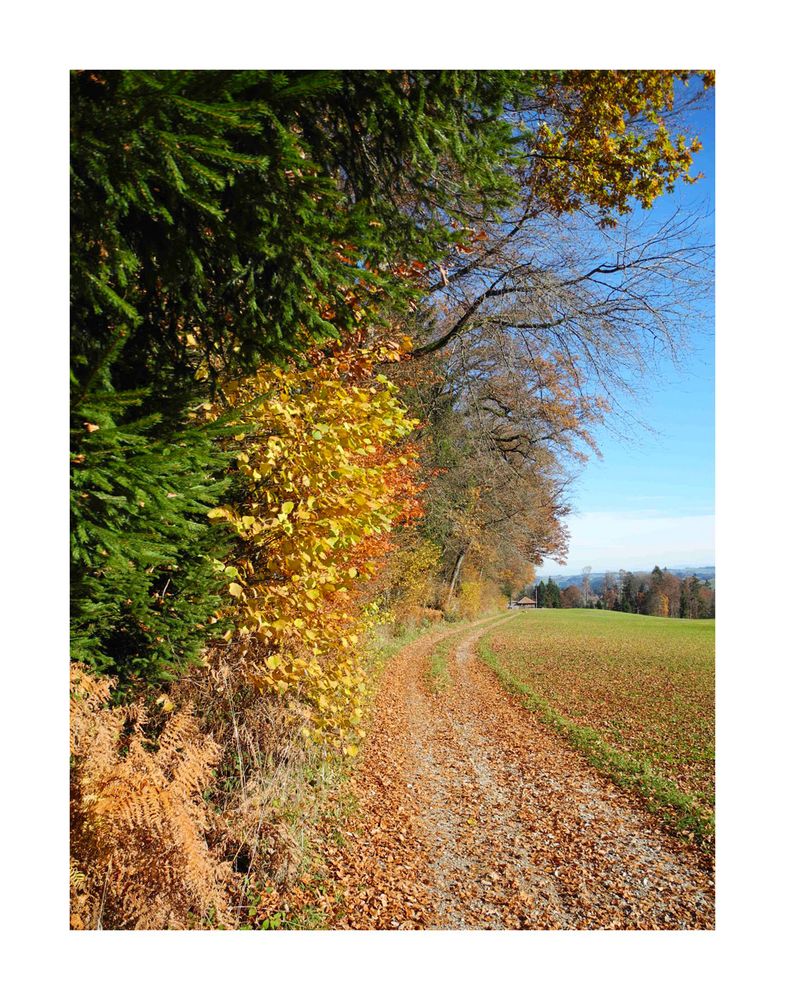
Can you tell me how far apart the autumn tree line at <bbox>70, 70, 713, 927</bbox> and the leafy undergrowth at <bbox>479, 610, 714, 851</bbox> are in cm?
316

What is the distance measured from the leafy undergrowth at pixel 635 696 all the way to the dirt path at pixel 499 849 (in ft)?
1.18

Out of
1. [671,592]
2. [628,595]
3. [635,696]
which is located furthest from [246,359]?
[628,595]

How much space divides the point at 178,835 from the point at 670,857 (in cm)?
345

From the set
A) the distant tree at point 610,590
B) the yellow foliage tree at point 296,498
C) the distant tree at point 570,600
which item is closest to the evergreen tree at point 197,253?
the yellow foliage tree at point 296,498

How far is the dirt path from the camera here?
11.4 feet

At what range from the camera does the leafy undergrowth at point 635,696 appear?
5.46m

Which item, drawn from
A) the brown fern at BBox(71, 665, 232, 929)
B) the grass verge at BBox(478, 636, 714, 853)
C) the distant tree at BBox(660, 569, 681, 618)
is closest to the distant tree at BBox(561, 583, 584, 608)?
the distant tree at BBox(660, 569, 681, 618)

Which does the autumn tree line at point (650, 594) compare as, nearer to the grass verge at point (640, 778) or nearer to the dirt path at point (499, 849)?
the grass verge at point (640, 778)

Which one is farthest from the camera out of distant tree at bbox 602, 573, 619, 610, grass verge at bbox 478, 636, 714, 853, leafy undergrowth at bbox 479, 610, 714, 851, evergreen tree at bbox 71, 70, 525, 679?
distant tree at bbox 602, 573, 619, 610

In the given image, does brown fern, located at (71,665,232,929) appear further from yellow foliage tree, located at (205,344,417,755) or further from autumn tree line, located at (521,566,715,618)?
autumn tree line, located at (521,566,715,618)

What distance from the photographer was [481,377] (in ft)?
27.7

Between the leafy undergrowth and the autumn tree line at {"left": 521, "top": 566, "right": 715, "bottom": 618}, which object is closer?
the leafy undergrowth

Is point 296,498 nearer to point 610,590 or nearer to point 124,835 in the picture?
point 124,835

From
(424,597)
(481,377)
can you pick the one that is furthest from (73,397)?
(424,597)
